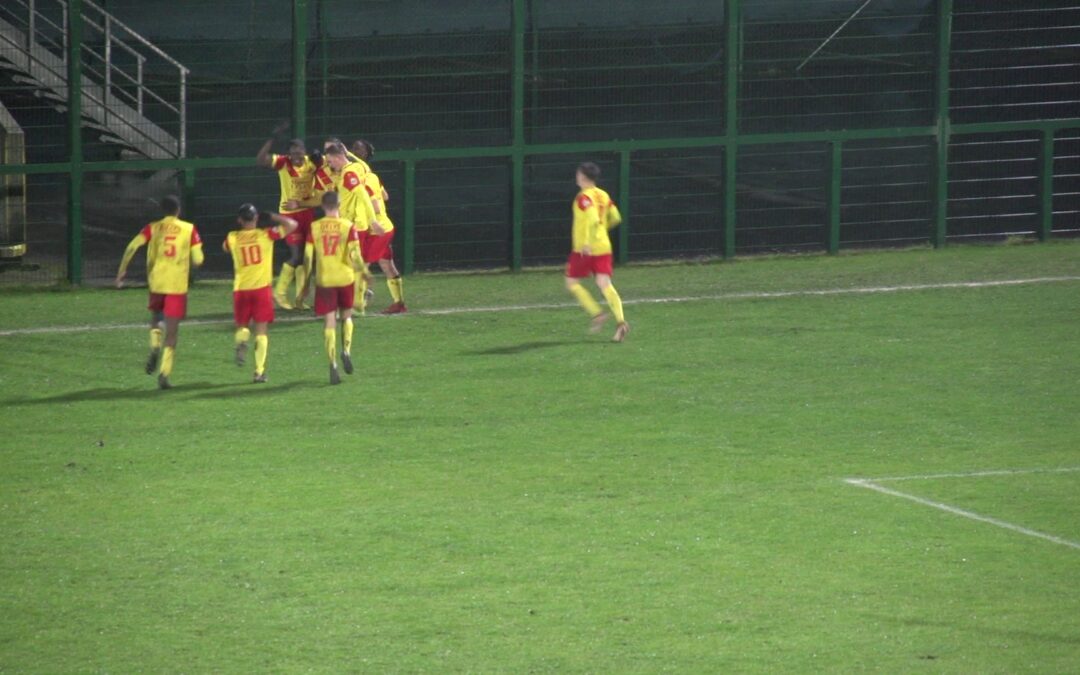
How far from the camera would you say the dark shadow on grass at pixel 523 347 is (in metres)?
17.6

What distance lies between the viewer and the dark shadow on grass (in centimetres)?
1764

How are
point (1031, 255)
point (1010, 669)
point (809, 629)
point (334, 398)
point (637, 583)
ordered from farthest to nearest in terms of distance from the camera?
point (1031, 255) → point (334, 398) → point (637, 583) → point (809, 629) → point (1010, 669)

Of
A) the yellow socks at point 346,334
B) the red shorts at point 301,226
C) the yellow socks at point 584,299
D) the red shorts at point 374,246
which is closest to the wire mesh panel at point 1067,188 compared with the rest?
the yellow socks at point 584,299

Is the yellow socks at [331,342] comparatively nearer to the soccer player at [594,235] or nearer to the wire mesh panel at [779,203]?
the soccer player at [594,235]

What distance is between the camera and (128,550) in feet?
36.2

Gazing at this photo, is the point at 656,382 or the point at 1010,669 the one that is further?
the point at 656,382

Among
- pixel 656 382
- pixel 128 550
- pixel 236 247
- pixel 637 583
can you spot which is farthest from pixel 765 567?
pixel 236 247

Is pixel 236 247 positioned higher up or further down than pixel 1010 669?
higher up

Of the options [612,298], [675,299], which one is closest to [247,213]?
[612,298]

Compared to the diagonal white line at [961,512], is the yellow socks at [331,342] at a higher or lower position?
higher

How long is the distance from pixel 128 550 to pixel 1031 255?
618 inches

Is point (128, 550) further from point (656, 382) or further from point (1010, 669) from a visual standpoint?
point (656, 382)

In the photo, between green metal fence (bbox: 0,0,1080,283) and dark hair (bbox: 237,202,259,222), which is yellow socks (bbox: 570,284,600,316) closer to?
dark hair (bbox: 237,202,259,222)

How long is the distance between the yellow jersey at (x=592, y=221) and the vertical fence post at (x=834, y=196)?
22.3 ft
